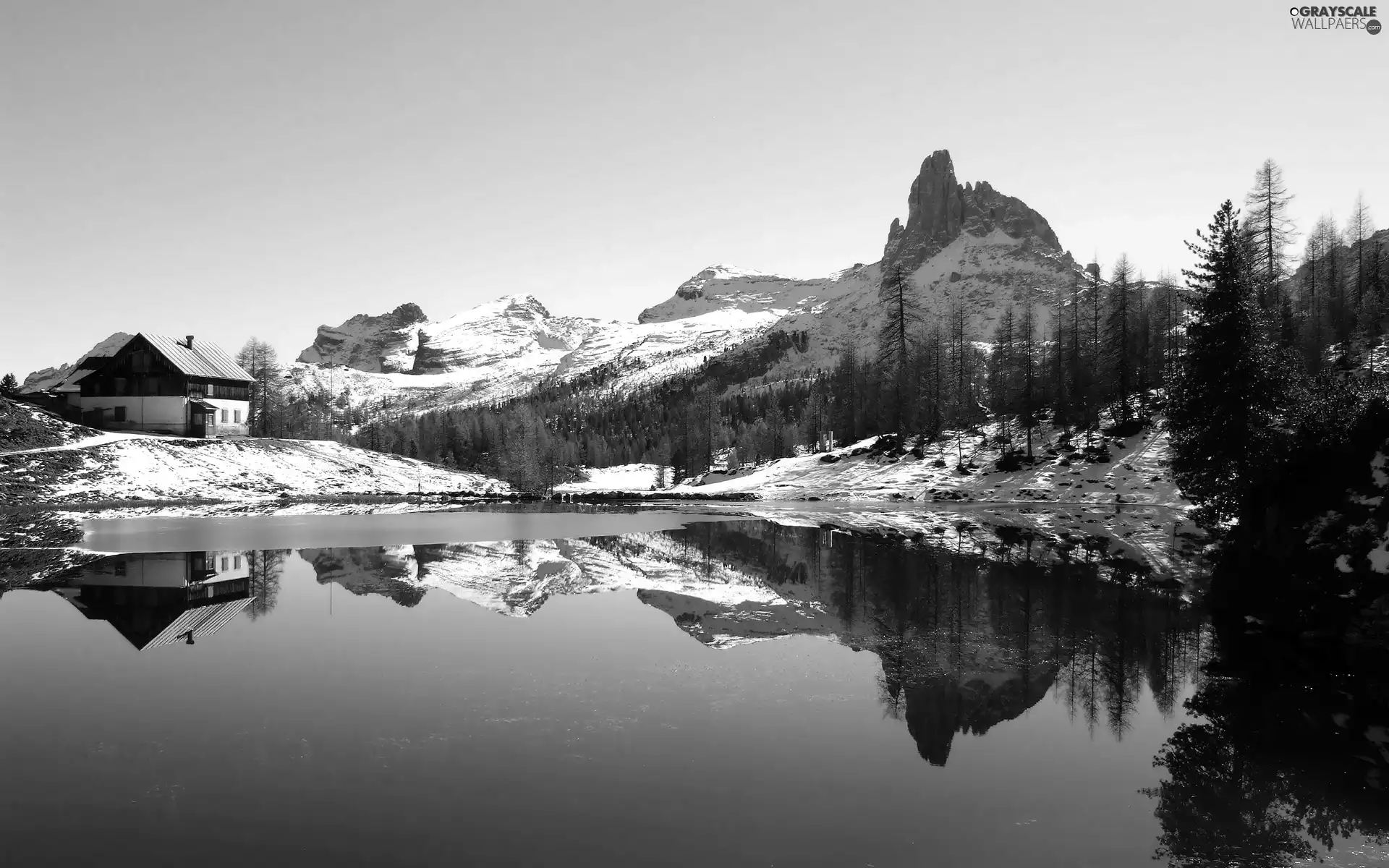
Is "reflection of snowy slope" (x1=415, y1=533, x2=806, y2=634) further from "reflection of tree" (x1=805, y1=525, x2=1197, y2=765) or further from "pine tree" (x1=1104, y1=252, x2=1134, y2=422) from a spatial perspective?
"pine tree" (x1=1104, y1=252, x2=1134, y2=422)

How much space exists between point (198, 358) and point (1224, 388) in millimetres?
95715

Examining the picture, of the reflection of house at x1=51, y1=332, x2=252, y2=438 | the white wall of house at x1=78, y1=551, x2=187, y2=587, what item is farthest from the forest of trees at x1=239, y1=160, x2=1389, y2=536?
the white wall of house at x1=78, y1=551, x2=187, y2=587

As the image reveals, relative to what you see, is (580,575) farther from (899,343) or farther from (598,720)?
(899,343)

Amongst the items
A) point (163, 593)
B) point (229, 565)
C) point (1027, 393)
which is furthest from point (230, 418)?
point (1027, 393)

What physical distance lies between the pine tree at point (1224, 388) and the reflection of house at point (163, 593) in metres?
34.1

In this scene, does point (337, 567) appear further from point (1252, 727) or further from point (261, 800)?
point (1252, 727)

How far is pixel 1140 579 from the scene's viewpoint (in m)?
28.5

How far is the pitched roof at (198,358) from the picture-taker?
Answer: 277 feet

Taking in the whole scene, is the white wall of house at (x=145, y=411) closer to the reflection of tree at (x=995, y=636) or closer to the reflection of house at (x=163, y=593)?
the reflection of house at (x=163, y=593)

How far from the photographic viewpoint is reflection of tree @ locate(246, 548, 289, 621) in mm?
23562

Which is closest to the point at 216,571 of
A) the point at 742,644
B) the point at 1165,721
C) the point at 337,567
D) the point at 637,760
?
the point at 337,567

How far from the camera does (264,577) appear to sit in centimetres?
2880

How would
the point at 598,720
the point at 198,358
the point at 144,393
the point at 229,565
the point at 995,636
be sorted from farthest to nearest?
the point at 198,358 → the point at 144,393 → the point at 229,565 → the point at 995,636 → the point at 598,720

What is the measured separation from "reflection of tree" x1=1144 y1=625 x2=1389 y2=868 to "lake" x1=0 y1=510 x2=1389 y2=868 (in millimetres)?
166
